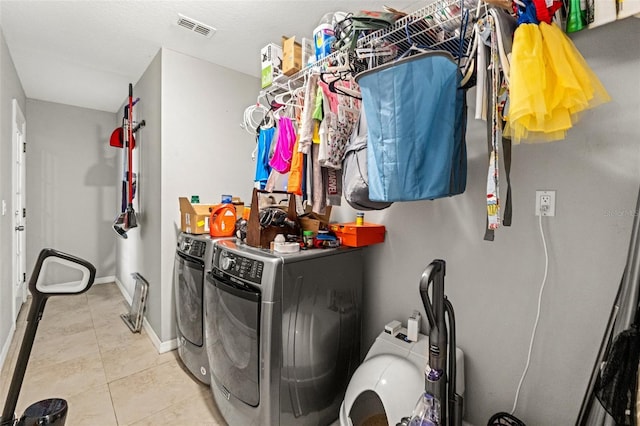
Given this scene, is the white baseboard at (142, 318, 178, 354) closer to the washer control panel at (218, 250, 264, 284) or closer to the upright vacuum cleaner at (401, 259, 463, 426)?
the washer control panel at (218, 250, 264, 284)

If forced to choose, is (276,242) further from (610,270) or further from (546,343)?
(610,270)

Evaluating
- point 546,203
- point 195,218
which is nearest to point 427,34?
point 546,203

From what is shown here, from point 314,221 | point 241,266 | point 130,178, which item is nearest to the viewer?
point 241,266

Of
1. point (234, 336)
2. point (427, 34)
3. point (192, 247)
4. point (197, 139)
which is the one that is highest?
point (427, 34)

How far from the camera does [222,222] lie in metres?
2.14

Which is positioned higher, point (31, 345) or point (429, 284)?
point (429, 284)

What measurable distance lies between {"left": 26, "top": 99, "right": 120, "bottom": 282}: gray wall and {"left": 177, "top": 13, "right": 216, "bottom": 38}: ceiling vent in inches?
122

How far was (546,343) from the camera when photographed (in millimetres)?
1259

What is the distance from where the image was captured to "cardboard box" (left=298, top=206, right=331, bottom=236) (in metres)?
1.81

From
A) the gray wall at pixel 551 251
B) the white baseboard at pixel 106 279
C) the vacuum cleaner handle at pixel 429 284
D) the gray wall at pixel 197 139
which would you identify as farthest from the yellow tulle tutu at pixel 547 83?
the white baseboard at pixel 106 279

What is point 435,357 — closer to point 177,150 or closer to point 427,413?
point 427,413

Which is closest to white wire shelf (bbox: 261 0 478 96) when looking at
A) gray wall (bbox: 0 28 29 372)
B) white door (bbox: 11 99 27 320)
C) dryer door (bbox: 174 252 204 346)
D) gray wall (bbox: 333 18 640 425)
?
gray wall (bbox: 333 18 640 425)

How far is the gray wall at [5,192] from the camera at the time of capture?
2.31 m

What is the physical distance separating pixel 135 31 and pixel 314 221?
2.01 m
